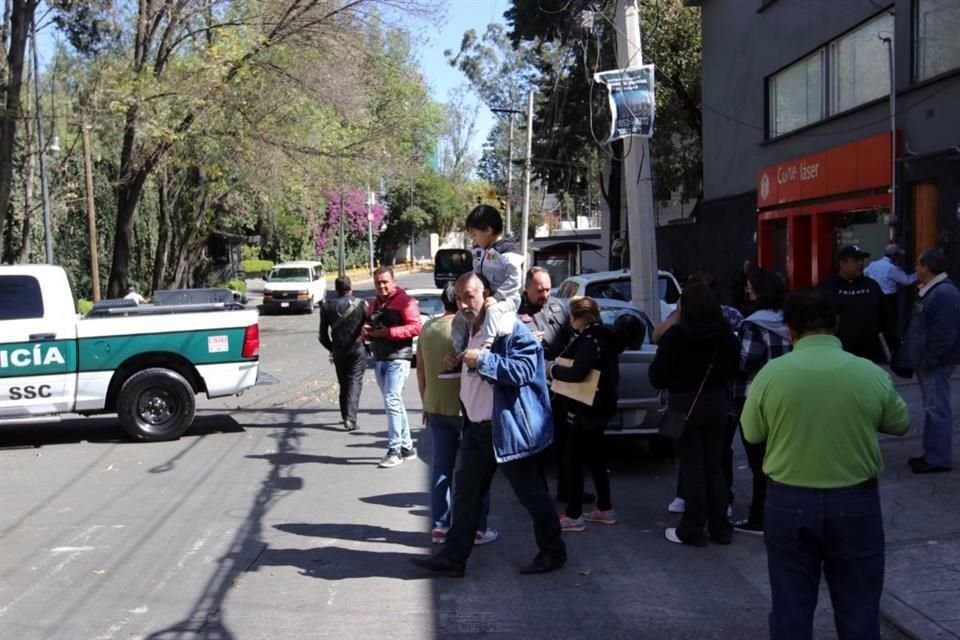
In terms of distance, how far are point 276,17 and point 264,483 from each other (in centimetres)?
1459

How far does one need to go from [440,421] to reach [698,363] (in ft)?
5.61

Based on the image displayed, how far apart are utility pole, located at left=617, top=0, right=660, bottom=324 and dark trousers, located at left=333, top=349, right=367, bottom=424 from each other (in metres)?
3.17

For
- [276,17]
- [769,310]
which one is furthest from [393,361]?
[276,17]

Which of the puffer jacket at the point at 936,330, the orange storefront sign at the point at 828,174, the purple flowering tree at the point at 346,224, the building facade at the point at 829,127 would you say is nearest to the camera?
the puffer jacket at the point at 936,330

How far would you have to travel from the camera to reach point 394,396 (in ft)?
29.2

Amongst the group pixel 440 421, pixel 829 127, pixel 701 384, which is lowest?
pixel 440 421

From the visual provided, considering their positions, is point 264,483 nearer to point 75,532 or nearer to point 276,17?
point 75,532

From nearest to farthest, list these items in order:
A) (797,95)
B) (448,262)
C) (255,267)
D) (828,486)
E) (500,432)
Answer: (828,486), (500,432), (797,95), (448,262), (255,267)

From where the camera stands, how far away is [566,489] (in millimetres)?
7398

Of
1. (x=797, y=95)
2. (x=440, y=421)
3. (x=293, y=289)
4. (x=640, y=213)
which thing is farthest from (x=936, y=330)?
(x=293, y=289)

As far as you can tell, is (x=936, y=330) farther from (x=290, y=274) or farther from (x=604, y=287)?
(x=290, y=274)

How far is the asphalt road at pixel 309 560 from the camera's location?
16.8ft

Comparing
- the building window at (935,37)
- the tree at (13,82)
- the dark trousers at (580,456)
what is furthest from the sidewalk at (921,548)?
the tree at (13,82)

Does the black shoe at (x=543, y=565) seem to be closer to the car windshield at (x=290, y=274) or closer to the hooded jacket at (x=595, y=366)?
the hooded jacket at (x=595, y=366)
